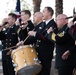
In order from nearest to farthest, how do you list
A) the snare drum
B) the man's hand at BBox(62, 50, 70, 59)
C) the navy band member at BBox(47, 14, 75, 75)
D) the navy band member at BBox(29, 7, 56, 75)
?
1. the man's hand at BBox(62, 50, 70, 59)
2. the navy band member at BBox(47, 14, 75, 75)
3. the snare drum
4. the navy band member at BBox(29, 7, 56, 75)

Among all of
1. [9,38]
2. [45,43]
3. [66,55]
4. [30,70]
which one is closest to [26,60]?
[30,70]

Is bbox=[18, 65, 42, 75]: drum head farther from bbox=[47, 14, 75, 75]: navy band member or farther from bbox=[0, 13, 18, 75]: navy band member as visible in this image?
bbox=[0, 13, 18, 75]: navy band member

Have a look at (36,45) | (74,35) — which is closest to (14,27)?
(36,45)

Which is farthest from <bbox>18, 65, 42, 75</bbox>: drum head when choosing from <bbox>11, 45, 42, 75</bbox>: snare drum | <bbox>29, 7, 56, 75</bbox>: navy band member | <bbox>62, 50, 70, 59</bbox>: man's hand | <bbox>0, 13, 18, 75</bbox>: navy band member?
<bbox>0, 13, 18, 75</bbox>: navy band member

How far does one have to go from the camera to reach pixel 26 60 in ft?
20.6

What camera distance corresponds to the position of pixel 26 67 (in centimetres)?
628

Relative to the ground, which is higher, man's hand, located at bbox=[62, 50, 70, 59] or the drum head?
man's hand, located at bbox=[62, 50, 70, 59]

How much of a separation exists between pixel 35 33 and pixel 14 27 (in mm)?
1500

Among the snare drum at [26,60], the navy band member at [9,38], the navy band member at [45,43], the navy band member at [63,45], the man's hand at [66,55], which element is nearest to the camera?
the man's hand at [66,55]

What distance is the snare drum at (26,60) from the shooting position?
6.25 m

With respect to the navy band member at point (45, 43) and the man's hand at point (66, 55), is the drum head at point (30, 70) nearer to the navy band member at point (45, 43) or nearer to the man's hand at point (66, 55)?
the navy band member at point (45, 43)

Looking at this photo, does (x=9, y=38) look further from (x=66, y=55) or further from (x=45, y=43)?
(x=66, y=55)

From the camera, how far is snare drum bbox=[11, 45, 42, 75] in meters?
6.25

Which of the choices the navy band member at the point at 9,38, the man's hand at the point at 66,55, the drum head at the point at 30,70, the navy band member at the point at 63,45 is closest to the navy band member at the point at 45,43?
the drum head at the point at 30,70
